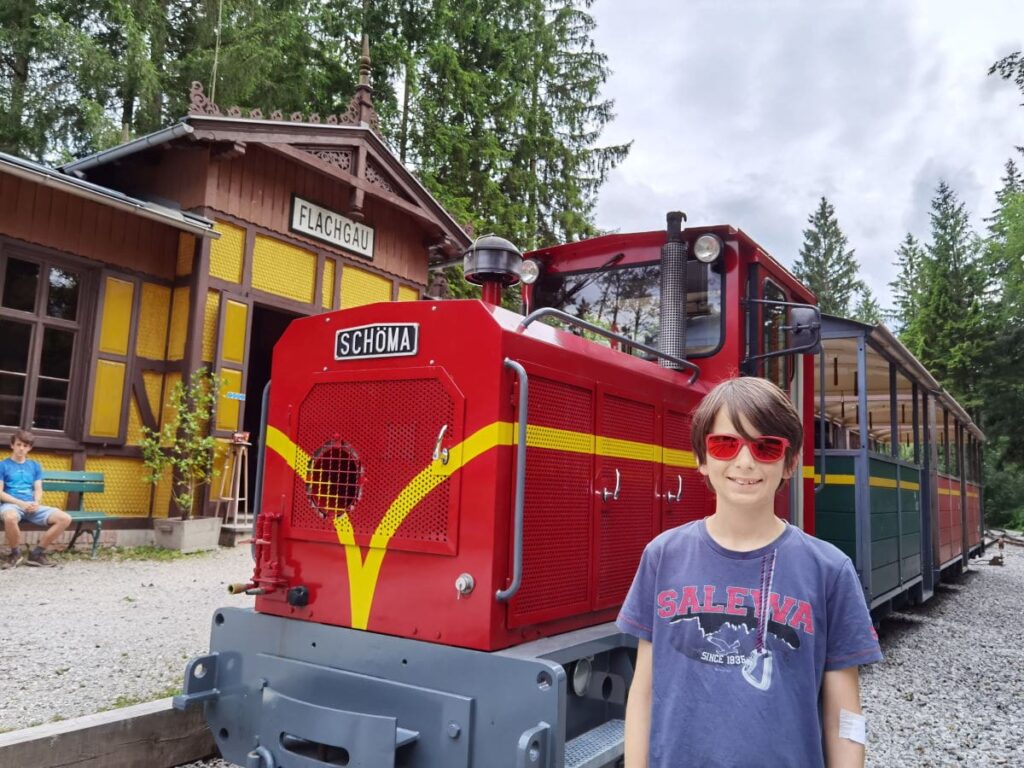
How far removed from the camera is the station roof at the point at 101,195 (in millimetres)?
7160

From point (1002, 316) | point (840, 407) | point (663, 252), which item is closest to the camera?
point (663, 252)

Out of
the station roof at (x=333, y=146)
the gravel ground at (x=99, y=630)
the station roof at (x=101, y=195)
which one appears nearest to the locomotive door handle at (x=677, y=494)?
the gravel ground at (x=99, y=630)

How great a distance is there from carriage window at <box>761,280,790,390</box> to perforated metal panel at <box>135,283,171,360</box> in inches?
287

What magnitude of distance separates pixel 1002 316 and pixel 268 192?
22587 mm

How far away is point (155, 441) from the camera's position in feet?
29.2

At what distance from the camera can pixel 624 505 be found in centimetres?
333

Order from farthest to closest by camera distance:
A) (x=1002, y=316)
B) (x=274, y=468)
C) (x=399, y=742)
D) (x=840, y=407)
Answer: (x=1002, y=316) < (x=840, y=407) < (x=274, y=468) < (x=399, y=742)

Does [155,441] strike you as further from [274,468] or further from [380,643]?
[380,643]

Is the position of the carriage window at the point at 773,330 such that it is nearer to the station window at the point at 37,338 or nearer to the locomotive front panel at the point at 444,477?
the locomotive front panel at the point at 444,477

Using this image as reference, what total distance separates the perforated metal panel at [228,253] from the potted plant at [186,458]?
1.26 metres

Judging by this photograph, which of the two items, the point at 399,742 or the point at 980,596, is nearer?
the point at 399,742

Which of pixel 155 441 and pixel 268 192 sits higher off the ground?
pixel 268 192

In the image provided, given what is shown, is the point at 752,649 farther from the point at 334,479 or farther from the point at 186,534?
the point at 186,534

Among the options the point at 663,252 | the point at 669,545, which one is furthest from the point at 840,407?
the point at 669,545
